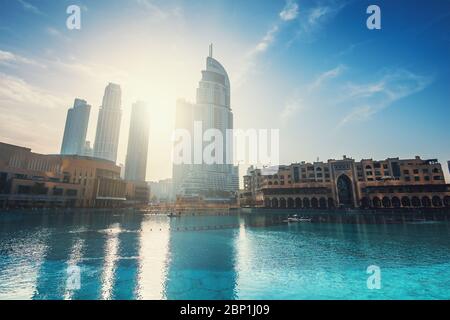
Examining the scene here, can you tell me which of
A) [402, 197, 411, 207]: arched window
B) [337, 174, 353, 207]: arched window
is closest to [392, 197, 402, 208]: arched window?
[402, 197, 411, 207]: arched window

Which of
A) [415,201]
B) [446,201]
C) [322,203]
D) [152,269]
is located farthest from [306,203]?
[152,269]

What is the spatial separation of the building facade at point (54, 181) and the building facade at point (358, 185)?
80543 millimetres

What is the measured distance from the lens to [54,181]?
9375cm

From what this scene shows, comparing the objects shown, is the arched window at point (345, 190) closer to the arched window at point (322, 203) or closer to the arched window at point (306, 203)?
the arched window at point (322, 203)

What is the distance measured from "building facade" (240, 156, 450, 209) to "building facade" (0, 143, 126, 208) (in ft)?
264

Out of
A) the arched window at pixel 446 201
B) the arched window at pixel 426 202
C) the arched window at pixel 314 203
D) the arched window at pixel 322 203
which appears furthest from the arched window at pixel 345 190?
the arched window at pixel 446 201

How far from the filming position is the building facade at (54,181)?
257 feet

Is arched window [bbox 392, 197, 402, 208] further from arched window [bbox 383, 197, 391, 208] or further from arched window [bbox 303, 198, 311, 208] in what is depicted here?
arched window [bbox 303, 198, 311, 208]

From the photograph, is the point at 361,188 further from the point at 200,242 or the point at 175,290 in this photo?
the point at 175,290

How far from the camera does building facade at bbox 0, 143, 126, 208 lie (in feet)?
257

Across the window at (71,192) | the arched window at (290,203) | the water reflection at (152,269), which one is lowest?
the water reflection at (152,269)

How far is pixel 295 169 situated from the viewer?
4008 inches

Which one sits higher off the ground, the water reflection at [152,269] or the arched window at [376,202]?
the arched window at [376,202]
